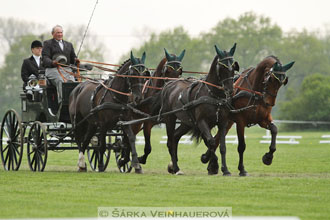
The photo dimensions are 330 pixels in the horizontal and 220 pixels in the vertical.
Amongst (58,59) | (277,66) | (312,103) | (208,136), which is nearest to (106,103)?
(58,59)

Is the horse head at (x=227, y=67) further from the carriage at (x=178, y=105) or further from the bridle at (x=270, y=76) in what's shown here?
the bridle at (x=270, y=76)

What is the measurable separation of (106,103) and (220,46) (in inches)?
2213

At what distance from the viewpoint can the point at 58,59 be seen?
15.9m

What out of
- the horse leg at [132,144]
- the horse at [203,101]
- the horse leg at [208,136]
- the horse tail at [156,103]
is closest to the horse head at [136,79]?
the horse leg at [132,144]

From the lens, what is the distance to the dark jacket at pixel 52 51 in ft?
51.8

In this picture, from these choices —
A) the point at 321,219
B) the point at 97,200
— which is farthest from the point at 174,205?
the point at 321,219

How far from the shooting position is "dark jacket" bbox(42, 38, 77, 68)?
51.8 feet

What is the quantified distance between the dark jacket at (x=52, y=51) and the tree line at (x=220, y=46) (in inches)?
1856

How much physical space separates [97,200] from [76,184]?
7.12 ft

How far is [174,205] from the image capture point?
9.66 metres

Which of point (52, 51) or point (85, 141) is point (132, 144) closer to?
point (85, 141)

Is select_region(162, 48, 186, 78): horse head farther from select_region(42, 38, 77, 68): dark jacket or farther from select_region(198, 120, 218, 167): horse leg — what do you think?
select_region(42, 38, 77, 68): dark jacket

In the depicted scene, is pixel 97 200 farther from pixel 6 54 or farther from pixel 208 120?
pixel 6 54

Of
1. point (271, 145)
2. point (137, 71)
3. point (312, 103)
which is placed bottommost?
point (312, 103)
